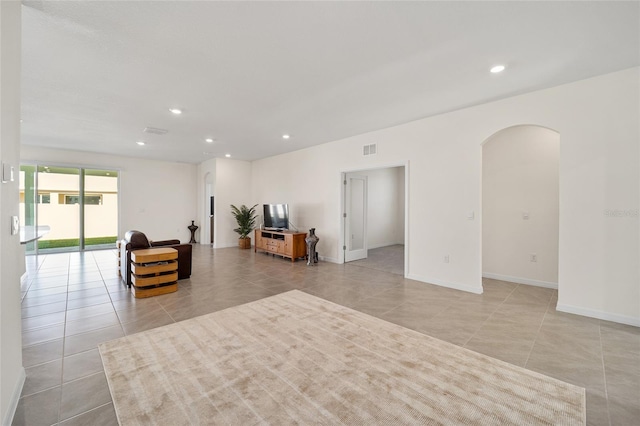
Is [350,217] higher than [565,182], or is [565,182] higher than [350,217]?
[565,182]

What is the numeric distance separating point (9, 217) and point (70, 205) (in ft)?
25.4

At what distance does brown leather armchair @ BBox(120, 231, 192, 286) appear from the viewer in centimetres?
418

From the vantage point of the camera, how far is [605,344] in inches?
98.0

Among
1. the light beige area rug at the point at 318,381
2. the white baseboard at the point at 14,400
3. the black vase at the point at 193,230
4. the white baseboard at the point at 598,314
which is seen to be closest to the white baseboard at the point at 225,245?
the black vase at the point at 193,230

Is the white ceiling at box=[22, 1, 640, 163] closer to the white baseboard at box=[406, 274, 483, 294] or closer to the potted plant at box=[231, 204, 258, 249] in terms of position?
the white baseboard at box=[406, 274, 483, 294]

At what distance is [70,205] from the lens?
24.3 ft

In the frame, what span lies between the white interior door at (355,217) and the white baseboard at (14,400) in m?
5.07

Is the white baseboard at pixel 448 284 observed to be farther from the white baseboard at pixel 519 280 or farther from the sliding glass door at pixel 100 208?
the sliding glass door at pixel 100 208

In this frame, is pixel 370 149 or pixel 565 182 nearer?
pixel 565 182

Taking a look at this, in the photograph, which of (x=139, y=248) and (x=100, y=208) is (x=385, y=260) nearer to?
(x=139, y=248)

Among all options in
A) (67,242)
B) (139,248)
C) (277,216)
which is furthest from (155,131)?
(67,242)

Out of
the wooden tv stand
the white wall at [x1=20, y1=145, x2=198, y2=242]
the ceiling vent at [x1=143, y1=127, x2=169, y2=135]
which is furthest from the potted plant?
the ceiling vent at [x1=143, y1=127, x2=169, y2=135]

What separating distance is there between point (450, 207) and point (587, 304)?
1948 mm

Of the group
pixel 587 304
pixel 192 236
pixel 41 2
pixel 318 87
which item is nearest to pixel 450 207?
pixel 587 304
